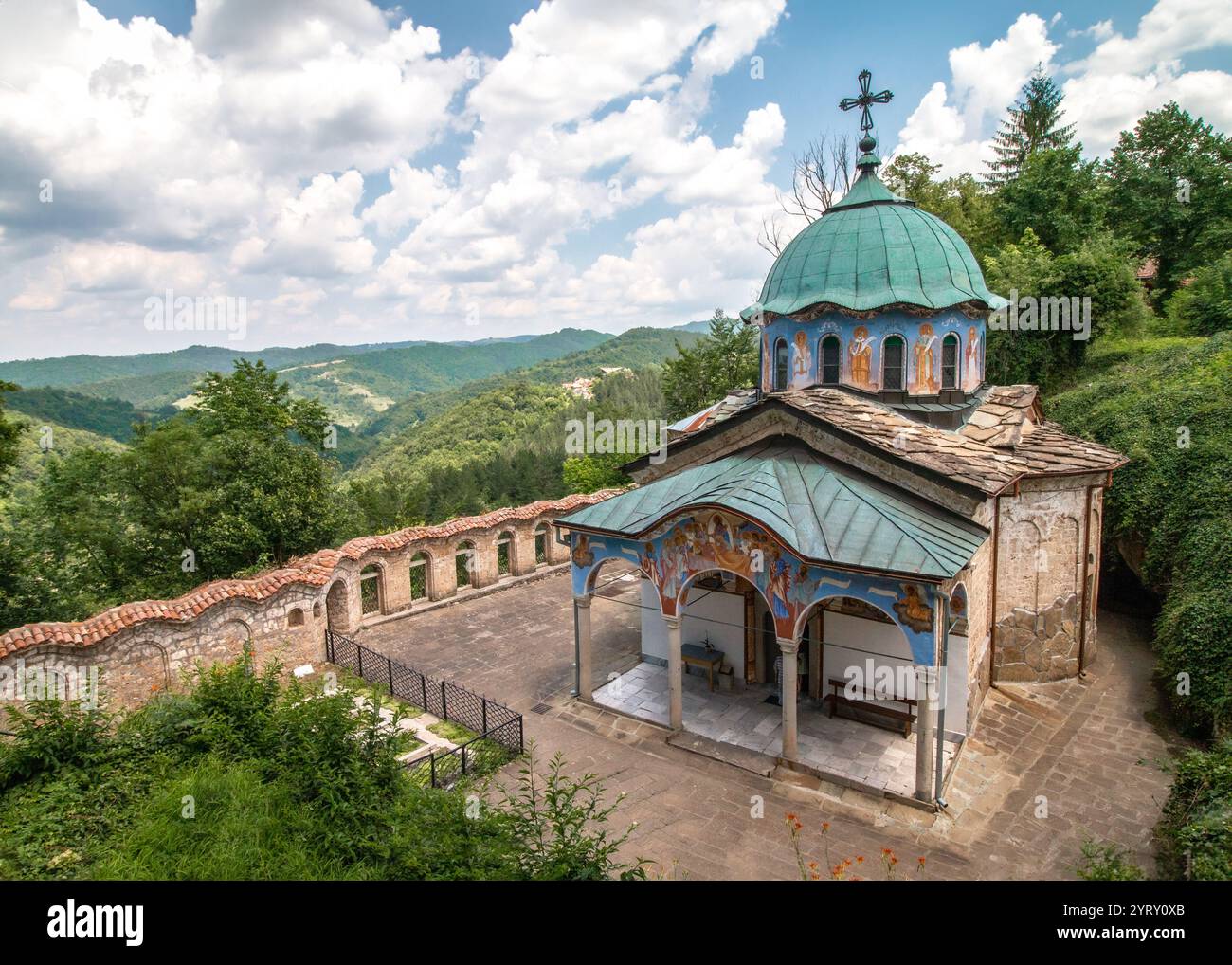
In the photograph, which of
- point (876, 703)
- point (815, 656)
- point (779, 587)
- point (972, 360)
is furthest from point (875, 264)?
point (876, 703)

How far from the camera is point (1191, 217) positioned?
1163 inches

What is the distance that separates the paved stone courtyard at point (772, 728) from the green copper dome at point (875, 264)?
8.51 metres

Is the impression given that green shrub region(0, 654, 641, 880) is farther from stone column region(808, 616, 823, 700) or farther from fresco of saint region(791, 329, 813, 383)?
fresco of saint region(791, 329, 813, 383)

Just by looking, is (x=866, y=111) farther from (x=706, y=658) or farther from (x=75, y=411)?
(x=75, y=411)

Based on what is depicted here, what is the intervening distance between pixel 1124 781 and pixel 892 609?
195 inches

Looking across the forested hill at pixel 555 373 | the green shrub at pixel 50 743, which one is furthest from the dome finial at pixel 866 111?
the forested hill at pixel 555 373

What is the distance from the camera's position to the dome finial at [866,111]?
16.9m

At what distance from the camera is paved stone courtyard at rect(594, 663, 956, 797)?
11344mm

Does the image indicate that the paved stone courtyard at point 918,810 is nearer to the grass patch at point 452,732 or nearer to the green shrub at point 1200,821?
the green shrub at point 1200,821

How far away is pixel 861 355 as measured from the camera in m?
15.4
